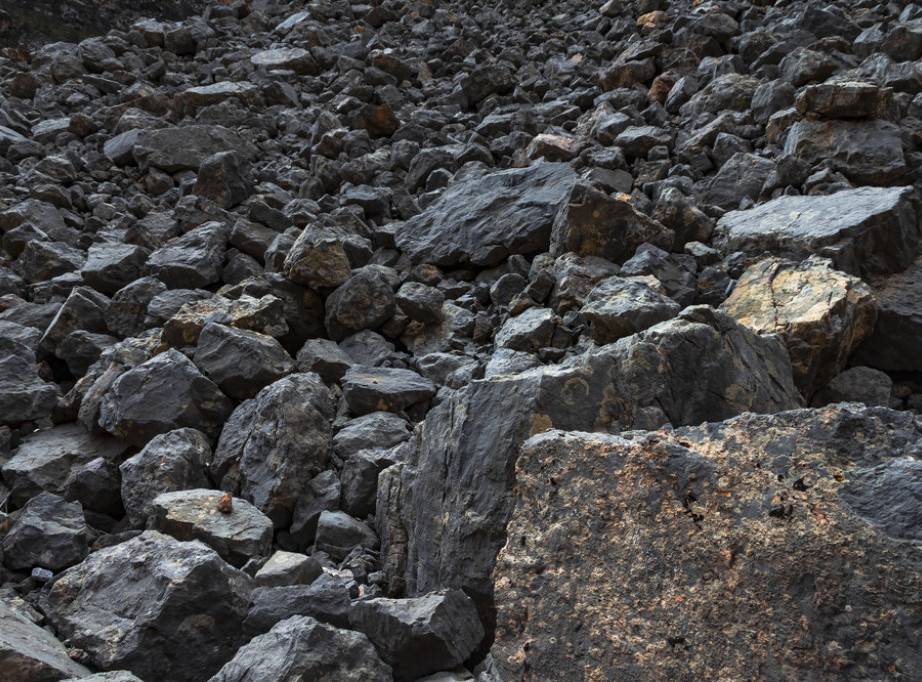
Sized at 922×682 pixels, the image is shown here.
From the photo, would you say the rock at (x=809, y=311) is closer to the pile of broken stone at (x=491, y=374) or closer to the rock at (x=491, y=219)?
the pile of broken stone at (x=491, y=374)

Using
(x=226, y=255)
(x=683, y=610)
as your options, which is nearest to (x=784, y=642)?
(x=683, y=610)

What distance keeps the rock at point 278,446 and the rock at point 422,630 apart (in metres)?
1.06

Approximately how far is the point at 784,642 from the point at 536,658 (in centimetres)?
52

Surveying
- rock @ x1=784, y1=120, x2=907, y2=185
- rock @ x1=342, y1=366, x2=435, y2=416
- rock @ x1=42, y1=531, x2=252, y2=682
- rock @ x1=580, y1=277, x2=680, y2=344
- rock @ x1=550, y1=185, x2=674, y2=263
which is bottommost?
rock @ x1=42, y1=531, x2=252, y2=682

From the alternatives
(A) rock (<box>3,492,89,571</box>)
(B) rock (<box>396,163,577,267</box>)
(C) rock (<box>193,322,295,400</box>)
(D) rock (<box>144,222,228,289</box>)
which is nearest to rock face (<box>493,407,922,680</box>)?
(A) rock (<box>3,492,89,571</box>)

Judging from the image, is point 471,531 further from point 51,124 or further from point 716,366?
point 51,124

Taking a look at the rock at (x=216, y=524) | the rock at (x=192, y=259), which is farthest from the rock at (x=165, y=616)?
the rock at (x=192, y=259)

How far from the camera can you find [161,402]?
3889 millimetres

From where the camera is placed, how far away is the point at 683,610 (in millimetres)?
1702

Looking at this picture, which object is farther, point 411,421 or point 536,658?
point 411,421

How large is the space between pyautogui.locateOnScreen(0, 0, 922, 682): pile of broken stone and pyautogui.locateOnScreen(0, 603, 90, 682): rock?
0.01 m

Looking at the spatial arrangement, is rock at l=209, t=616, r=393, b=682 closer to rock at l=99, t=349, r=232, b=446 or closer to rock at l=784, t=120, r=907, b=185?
rock at l=99, t=349, r=232, b=446

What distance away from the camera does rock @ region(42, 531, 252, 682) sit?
253 centimetres

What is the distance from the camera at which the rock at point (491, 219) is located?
16.9ft
